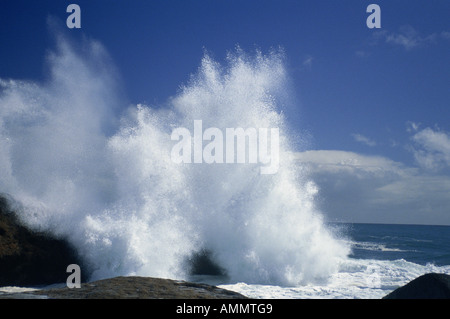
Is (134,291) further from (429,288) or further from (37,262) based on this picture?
(37,262)

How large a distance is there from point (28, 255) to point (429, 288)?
10818 mm

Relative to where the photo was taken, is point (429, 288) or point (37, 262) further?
point (37, 262)

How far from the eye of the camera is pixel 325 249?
1421cm

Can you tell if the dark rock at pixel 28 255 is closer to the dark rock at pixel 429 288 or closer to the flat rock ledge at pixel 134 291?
the flat rock ledge at pixel 134 291

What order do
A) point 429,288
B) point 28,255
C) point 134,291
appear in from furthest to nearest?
point 28,255 → point 429,288 → point 134,291

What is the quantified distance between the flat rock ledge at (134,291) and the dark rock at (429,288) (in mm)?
3720

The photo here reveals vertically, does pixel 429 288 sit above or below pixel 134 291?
below

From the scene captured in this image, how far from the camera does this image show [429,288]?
6035 millimetres

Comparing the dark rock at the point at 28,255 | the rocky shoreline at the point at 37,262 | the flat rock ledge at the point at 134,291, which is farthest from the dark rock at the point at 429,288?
the dark rock at the point at 28,255

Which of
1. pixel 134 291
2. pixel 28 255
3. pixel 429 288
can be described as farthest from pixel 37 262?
pixel 429 288

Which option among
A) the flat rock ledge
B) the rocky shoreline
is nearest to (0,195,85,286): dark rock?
the rocky shoreline

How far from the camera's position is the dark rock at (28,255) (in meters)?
10.1
